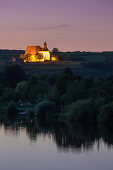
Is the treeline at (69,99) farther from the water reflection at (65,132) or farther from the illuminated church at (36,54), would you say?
the illuminated church at (36,54)

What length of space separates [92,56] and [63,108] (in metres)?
75.8

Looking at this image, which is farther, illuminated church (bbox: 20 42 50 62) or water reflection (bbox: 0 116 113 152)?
illuminated church (bbox: 20 42 50 62)

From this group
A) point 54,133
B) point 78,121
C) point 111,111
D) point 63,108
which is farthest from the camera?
point 63,108

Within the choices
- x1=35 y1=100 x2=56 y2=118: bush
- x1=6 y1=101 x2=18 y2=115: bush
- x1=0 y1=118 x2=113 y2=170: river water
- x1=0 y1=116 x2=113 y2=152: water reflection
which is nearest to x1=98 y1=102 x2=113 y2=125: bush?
x1=0 y1=116 x2=113 y2=152: water reflection

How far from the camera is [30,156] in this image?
103 feet

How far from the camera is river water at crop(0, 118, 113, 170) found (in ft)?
95.2

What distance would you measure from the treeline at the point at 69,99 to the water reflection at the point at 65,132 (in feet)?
7.33

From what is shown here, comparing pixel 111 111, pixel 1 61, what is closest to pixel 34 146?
pixel 111 111

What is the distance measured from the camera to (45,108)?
51844 millimetres

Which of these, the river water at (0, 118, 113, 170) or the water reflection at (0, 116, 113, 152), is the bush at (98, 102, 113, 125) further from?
the river water at (0, 118, 113, 170)

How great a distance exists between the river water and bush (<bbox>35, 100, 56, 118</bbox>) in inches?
172

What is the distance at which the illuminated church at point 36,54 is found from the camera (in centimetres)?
13512

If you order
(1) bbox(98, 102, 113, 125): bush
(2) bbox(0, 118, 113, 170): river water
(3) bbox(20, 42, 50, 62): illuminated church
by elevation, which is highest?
(3) bbox(20, 42, 50, 62): illuminated church

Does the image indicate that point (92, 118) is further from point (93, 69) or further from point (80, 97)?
point (93, 69)
